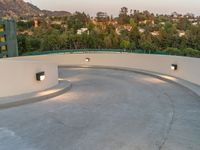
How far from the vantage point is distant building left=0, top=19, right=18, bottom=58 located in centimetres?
4167

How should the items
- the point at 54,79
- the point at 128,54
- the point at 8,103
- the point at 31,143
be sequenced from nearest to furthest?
the point at 31,143 → the point at 8,103 → the point at 54,79 → the point at 128,54

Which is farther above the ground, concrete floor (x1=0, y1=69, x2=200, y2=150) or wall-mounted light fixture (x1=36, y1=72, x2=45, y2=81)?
wall-mounted light fixture (x1=36, y1=72, x2=45, y2=81)

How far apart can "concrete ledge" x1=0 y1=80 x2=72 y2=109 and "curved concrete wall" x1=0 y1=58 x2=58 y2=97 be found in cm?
31

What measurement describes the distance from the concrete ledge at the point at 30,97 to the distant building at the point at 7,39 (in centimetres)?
3416

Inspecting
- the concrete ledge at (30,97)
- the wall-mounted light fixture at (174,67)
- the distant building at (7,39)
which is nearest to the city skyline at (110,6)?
the distant building at (7,39)

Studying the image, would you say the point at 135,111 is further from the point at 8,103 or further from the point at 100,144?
the point at 8,103

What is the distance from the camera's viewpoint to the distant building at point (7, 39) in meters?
41.7

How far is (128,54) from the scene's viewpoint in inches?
604

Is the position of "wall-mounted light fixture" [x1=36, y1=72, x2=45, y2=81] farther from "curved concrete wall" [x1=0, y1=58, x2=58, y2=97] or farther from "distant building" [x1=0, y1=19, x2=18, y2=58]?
"distant building" [x1=0, y1=19, x2=18, y2=58]

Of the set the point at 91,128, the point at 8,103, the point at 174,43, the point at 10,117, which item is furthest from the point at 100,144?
the point at 174,43

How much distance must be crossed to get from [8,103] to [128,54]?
29.7 ft

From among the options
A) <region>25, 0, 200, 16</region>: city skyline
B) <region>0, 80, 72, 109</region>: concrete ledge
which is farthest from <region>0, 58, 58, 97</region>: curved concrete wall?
<region>25, 0, 200, 16</region>: city skyline

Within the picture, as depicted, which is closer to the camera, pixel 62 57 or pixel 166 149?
pixel 166 149

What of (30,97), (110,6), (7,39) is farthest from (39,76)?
(110,6)
